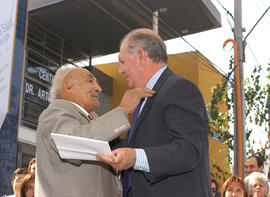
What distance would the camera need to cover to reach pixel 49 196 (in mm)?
2721

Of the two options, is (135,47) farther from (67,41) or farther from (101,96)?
(101,96)

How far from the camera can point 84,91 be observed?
320 cm

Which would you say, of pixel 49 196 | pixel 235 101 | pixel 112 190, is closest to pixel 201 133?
pixel 112 190

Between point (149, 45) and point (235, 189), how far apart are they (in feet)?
12.8

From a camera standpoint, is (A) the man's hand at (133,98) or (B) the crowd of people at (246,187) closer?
(A) the man's hand at (133,98)

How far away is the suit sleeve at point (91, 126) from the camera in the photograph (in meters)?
2.53

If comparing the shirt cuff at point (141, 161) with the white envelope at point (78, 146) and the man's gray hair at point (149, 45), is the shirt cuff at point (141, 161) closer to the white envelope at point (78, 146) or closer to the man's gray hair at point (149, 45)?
the white envelope at point (78, 146)

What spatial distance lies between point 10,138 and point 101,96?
34.1 feet

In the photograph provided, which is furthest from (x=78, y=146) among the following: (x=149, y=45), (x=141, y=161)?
(x=149, y=45)

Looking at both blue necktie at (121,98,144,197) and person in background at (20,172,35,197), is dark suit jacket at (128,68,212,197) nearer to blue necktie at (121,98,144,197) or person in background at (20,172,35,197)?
blue necktie at (121,98,144,197)

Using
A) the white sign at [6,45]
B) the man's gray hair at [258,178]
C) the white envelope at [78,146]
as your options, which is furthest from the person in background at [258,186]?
the white sign at [6,45]

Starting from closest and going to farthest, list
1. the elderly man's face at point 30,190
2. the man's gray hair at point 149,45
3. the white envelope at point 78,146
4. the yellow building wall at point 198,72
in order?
the white envelope at point 78,146 < the man's gray hair at point 149,45 < the elderly man's face at point 30,190 < the yellow building wall at point 198,72

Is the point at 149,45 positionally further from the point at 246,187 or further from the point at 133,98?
the point at 246,187

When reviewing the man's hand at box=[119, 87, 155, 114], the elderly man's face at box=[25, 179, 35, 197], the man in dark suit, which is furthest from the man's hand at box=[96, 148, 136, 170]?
the elderly man's face at box=[25, 179, 35, 197]
